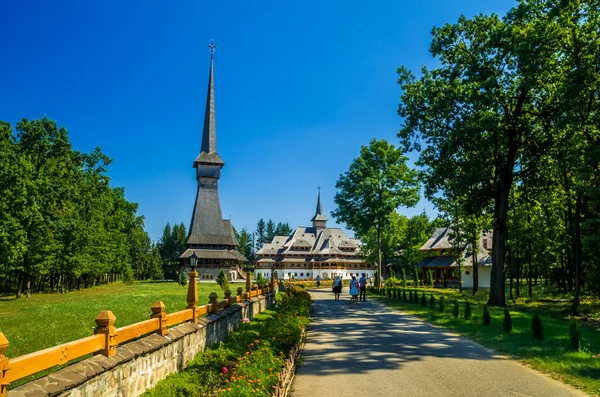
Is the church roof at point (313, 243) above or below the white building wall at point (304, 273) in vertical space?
above

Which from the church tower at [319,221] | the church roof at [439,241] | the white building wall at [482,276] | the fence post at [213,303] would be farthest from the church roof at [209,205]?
the fence post at [213,303]

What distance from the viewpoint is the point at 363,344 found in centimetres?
1266

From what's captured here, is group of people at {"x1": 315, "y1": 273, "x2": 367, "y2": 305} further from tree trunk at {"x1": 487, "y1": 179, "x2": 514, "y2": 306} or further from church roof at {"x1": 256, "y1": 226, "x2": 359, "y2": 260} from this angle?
church roof at {"x1": 256, "y1": 226, "x2": 359, "y2": 260}

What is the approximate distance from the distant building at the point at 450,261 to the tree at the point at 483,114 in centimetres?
2315

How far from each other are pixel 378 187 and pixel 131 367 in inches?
1336

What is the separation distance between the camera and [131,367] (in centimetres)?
695

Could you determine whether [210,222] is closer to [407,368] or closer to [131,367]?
[407,368]

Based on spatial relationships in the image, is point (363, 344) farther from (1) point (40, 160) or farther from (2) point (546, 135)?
(1) point (40, 160)

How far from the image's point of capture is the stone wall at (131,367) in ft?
16.8

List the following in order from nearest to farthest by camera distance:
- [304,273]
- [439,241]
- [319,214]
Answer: [439,241], [304,273], [319,214]

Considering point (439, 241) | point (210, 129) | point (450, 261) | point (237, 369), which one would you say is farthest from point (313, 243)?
point (237, 369)

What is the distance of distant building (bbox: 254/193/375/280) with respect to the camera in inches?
3573

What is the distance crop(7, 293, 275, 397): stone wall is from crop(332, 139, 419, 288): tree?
1118 inches

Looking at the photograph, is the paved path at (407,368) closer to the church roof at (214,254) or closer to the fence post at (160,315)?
the fence post at (160,315)
